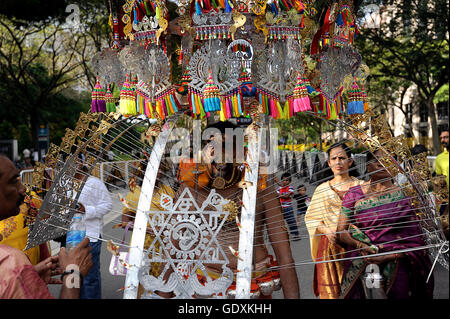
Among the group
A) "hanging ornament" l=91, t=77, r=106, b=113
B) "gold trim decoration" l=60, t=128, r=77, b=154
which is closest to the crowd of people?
"gold trim decoration" l=60, t=128, r=77, b=154

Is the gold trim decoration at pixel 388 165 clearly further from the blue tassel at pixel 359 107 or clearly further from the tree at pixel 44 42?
the tree at pixel 44 42

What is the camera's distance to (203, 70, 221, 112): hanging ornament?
2339 millimetres

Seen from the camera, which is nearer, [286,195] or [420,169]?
[420,169]

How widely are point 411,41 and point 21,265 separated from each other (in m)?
14.9

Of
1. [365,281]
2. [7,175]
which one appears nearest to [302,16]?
[7,175]

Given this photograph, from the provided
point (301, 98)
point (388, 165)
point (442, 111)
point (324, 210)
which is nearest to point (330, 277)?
point (324, 210)

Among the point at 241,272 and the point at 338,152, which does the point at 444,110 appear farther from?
the point at 241,272

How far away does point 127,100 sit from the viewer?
2672 mm

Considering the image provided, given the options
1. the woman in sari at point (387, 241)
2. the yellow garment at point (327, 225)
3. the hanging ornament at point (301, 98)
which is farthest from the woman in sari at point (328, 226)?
the hanging ornament at point (301, 98)

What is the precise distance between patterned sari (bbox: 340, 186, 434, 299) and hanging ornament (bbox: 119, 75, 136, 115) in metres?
1.71

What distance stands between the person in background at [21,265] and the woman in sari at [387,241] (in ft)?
6.50

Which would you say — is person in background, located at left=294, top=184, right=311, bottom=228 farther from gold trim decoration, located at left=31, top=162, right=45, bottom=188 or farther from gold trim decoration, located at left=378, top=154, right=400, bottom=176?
gold trim decoration, located at left=31, top=162, right=45, bottom=188

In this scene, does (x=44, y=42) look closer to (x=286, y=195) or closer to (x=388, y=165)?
(x=286, y=195)

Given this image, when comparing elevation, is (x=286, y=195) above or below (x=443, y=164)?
below
